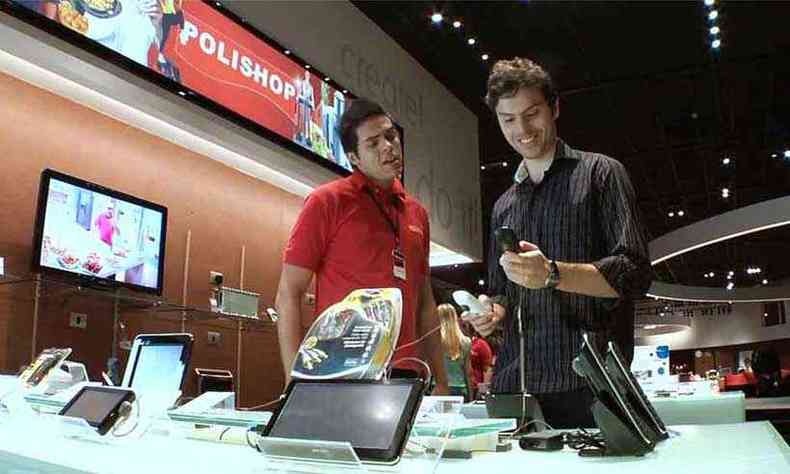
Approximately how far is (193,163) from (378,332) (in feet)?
12.5

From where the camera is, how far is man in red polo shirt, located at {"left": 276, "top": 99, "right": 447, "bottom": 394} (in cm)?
190

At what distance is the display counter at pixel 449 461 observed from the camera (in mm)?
706

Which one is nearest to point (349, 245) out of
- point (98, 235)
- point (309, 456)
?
point (309, 456)

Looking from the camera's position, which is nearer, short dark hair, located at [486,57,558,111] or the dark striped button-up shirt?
the dark striped button-up shirt

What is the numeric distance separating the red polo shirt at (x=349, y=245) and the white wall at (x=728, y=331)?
1889cm

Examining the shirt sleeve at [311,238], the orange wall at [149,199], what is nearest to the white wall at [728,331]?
the orange wall at [149,199]

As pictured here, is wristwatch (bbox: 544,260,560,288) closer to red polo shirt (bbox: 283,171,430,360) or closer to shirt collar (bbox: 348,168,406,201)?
red polo shirt (bbox: 283,171,430,360)

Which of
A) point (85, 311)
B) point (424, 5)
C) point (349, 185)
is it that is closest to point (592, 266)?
point (349, 185)

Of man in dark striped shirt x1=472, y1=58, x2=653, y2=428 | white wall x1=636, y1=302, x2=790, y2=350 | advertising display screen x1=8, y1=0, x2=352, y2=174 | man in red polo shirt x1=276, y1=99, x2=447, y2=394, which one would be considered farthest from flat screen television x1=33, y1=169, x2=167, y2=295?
white wall x1=636, y1=302, x2=790, y2=350

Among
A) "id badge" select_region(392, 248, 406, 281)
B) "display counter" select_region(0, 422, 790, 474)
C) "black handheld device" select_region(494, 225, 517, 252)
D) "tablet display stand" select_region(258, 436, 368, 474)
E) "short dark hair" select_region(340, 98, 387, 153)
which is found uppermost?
"short dark hair" select_region(340, 98, 387, 153)

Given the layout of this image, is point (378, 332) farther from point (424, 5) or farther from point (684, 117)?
point (684, 117)

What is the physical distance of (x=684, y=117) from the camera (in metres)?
8.42

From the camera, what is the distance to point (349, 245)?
1980 mm

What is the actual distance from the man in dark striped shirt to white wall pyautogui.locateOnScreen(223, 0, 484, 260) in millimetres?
2726
